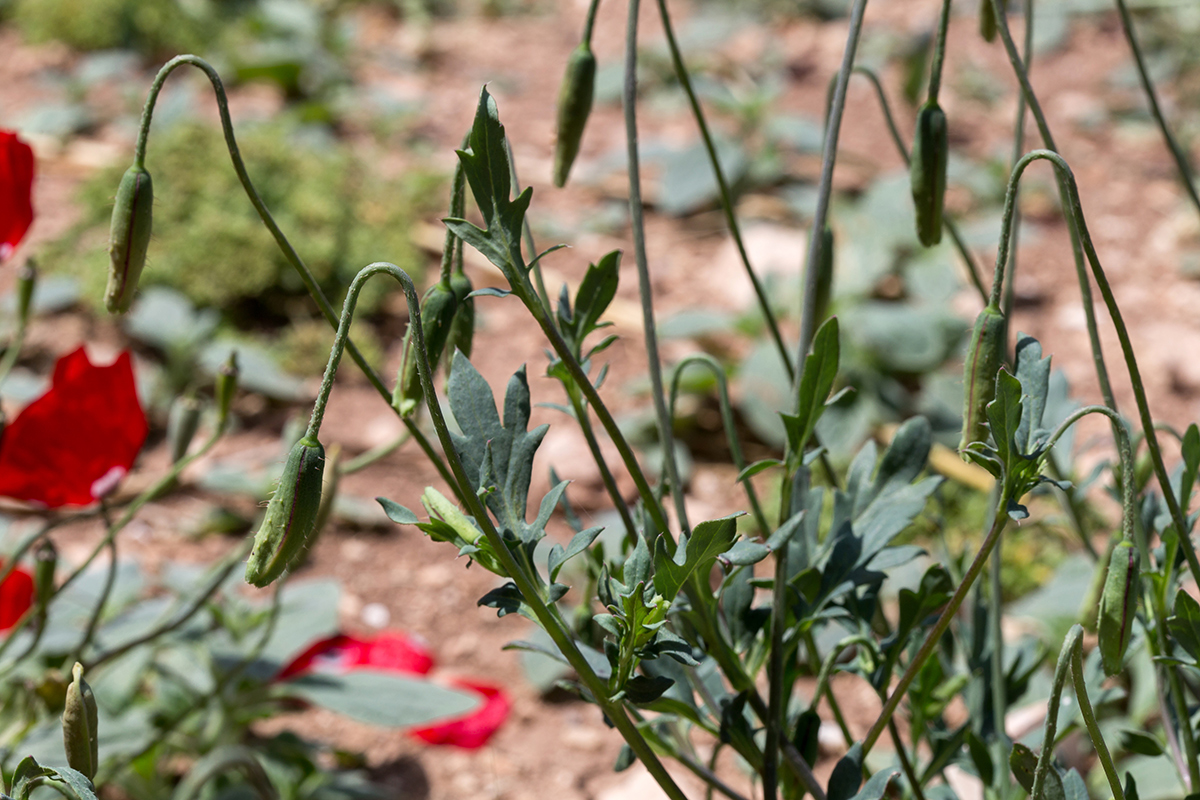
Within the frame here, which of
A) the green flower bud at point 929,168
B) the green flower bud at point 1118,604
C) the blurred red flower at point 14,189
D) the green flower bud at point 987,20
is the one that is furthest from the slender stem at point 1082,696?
the blurred red flower at point 14,189

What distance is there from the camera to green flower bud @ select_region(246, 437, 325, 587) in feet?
2.13

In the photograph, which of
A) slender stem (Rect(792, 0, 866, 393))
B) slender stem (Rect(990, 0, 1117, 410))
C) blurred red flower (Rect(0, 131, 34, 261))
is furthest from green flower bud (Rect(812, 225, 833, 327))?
blurred red flower (Rect(0, 131, 34, 261))

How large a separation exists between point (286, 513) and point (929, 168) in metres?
0.53

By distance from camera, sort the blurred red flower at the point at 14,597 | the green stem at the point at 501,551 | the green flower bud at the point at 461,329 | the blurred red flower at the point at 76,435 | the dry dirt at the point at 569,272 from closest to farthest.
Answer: the green stem at the point at 501,551
the green flower bud at the point at 461,329
the blurred red flower at the point at 76,435
the blurred red flower at the point at 14,597
the dry dirt at the point at 569,272

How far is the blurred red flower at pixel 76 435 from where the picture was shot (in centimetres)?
107

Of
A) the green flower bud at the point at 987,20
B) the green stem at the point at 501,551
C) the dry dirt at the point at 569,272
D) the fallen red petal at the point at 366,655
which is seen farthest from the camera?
the dry dirt at the point at 569,272

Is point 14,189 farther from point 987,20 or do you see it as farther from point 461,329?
point 987,20

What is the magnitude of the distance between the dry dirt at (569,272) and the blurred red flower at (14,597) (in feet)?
1.56

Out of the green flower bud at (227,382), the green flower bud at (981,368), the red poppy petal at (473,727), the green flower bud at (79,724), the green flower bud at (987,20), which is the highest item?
the green flower bud at (987,20)

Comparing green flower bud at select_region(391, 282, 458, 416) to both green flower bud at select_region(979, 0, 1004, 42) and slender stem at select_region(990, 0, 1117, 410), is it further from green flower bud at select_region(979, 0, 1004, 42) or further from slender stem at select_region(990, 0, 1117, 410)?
green flower bud at select_region(979, 0, 1004, 42)

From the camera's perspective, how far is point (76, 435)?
1.08 m

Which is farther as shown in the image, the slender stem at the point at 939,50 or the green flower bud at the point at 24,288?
the green flower bud at the point at 24,288

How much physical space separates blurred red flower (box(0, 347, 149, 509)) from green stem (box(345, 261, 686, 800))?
0.50m

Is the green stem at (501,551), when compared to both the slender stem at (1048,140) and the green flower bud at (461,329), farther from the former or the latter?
the slender stem at (1048,140)
